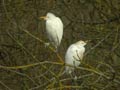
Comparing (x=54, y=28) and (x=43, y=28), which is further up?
(x=54, y=28)

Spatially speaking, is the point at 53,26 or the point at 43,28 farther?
the point at 43,28

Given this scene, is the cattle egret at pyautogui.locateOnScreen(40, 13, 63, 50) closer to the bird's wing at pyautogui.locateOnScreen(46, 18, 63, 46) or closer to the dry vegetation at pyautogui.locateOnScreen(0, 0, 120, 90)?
the bird's wing at pyautogui.locateOnScreen(46, 18, 63, 46)

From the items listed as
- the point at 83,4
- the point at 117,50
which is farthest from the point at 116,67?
the point at 83,4

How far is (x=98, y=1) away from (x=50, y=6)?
1.43 m

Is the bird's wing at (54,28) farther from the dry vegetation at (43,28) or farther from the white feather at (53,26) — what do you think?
the dry vegetation at (43,28)

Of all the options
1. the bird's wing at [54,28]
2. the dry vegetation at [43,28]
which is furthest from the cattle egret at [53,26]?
the dry vegetation at [43,28]

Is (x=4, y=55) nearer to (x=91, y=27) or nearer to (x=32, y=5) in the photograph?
(x=32, y=5)

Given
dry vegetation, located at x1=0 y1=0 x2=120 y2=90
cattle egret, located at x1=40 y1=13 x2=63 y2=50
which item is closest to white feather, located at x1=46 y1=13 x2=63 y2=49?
cattle egret, located at x1=40 y1=13 x2=63 y2=50

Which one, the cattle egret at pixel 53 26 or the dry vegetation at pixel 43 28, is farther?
the cattle egret at pixel 53 26

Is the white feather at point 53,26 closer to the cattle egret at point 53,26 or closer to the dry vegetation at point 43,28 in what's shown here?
the cattle egret at point 53,26

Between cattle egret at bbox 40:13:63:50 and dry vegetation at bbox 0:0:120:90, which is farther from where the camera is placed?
cattle egret at bbox 40:13:63:50

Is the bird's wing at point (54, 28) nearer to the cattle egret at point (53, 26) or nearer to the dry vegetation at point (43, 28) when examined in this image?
the cattle egret at point (53, 26)

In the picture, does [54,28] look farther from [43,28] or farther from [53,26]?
[43,28]

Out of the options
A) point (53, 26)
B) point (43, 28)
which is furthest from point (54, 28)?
point (43, 28)
